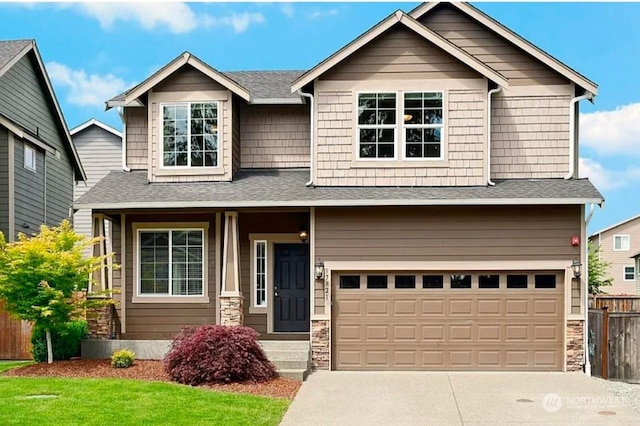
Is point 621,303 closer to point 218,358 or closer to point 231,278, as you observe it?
point 231,278

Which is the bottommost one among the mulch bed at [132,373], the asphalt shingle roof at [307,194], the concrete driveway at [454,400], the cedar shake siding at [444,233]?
the concrete driveway at [454,400]

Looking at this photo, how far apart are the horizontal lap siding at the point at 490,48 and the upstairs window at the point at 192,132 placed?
17.2 feet

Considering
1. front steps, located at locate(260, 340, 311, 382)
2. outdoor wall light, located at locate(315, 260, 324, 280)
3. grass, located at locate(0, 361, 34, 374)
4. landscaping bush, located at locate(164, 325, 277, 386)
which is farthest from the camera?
outdoor wall light, located at locate(315, 260, 324, 280)

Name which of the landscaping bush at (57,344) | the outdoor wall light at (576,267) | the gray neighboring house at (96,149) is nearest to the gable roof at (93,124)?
the gray neighboring house at (96,149)

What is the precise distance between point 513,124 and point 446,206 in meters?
2.63

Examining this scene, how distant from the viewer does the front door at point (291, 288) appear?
1722 centimetres

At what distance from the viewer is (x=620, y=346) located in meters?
14.8

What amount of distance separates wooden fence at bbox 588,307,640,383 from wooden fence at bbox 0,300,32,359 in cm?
1193

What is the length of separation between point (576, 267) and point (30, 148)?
15339 mm

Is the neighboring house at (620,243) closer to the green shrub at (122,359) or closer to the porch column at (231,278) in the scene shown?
the porch column at (231,278)

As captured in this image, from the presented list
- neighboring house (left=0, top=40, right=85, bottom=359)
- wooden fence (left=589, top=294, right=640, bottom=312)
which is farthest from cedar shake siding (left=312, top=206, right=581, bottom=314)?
neighboring house (left=0, top=40, right=85, bottom=359)

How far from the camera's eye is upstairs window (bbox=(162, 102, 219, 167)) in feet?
56.0

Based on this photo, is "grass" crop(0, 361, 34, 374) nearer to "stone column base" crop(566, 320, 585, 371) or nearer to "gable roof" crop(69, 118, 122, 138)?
"stone column base" crop(566, 320, 585, 371)

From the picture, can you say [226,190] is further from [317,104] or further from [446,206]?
[446,206]
